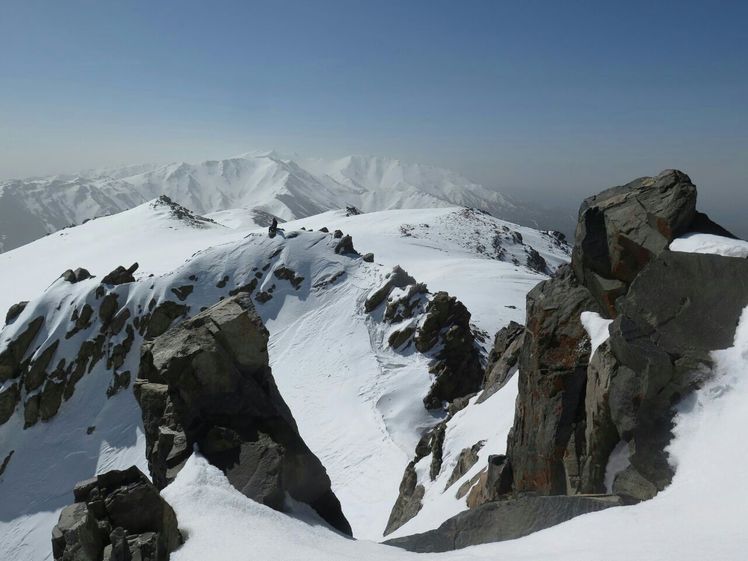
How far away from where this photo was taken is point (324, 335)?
44.8 m

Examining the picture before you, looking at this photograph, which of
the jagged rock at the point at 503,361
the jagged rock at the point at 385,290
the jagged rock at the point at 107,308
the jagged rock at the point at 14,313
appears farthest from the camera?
the jagged rock at the point at 14,313

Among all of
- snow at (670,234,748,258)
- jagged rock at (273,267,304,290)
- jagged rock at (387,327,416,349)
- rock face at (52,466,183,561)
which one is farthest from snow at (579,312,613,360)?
jagged rock at (273,267,304,290)

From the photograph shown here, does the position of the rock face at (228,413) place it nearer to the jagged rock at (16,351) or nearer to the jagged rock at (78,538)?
the jagged rock at (78,538)

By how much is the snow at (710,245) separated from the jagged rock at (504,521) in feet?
22.4

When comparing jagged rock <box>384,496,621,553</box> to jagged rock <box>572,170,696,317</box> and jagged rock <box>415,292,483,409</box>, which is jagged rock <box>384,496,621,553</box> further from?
jagged rock <box>415,292,483,409</box>

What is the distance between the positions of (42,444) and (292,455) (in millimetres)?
38025

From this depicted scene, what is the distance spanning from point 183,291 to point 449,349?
30.1 metres

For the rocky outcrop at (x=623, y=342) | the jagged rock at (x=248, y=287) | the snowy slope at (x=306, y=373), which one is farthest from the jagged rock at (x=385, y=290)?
the rocky outcrop at (x=623, y=342)

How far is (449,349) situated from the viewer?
36.7 metres

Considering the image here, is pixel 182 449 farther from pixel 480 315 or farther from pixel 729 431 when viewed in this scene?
pixel 480 315

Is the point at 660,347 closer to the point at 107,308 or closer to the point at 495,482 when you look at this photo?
the point at 495,482

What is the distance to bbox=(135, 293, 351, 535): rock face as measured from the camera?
14.8m

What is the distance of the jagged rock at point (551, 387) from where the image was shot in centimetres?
1337

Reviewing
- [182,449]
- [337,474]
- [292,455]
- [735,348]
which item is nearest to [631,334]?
[735,348]
